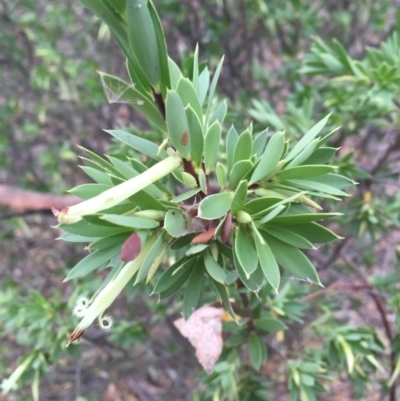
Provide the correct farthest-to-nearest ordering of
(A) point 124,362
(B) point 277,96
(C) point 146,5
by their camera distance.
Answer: (B) point 277,96 < (A) point 124,362 < (C) point 146,5

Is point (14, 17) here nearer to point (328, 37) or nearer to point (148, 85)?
point (328, 37)

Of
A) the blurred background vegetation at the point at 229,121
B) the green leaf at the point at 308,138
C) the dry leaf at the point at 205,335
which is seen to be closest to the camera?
the green leaf at the point at 308,138

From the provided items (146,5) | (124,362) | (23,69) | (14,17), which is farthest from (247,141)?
(23,69)

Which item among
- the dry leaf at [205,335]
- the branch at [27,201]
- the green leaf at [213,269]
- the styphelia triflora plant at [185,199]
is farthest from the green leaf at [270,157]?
the branch at [27,201]

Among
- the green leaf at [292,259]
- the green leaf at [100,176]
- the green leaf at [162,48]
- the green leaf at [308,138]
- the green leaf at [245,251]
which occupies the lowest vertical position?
the green leaf at [292,259]

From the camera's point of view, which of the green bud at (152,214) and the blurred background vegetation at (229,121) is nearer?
the green bud at (152,214)

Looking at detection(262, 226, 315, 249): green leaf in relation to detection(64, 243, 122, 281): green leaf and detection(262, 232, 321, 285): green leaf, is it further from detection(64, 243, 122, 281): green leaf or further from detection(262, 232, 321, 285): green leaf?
detection(64, 243, 122, 281): green leaf

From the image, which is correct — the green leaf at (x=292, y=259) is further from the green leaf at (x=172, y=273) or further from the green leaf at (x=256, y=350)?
the green leaf at (x=256, y=350)
